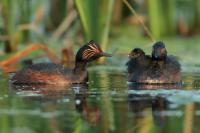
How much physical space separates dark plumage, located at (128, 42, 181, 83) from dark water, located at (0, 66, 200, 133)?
280 millimetres

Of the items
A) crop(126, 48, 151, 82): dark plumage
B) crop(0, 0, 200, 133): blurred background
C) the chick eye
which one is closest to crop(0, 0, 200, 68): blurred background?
crop(0, 0, 200, 133): blurred background

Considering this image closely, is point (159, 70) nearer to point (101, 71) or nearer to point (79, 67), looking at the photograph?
point (79, 67)

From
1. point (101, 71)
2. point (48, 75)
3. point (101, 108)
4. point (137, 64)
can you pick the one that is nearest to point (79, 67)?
point (48, 75)

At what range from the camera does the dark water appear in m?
9.04

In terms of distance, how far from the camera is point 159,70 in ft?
45.0

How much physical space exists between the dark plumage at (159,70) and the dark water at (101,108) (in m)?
0.28

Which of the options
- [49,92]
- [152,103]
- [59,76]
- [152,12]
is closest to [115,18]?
[152,12]

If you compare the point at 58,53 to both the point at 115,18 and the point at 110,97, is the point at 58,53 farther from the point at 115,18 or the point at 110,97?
the point at 110,97

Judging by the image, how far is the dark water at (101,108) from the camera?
9.04m

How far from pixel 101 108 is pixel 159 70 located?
3453 mm

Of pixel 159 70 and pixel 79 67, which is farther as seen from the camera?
pixel 79 67

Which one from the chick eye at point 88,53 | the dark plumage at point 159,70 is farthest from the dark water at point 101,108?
the chick eye at point 88,53

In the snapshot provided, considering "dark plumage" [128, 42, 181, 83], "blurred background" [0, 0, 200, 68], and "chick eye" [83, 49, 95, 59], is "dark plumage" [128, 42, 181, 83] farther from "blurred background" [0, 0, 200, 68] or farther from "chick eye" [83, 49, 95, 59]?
"blurred background" [0, 0, 200, 68]

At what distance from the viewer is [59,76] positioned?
13852 mm
